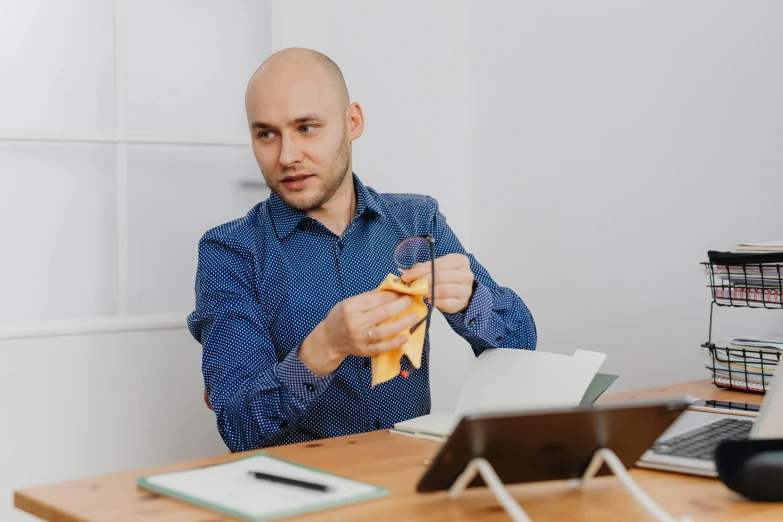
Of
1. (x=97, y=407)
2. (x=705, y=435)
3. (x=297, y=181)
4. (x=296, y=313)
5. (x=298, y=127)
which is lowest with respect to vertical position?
(x=97, y=407)

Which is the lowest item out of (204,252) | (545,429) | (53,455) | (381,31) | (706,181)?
(53,455)

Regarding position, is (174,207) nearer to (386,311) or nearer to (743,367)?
(386,311)

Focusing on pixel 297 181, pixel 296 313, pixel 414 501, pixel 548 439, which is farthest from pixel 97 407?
pixel 548 439

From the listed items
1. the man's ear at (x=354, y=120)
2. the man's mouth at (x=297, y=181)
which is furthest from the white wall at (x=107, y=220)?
the man's mouth at (x=297, y=181)

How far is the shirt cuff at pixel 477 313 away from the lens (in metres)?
1.64

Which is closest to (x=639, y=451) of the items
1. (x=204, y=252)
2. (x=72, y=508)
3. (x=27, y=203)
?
(x=72, y=508)

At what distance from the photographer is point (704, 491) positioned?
109 cm

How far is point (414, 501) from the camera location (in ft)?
3.39

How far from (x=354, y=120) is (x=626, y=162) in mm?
790

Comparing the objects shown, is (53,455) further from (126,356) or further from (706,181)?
(706,181)

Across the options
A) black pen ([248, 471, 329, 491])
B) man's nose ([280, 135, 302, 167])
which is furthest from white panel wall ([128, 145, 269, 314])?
black pen ([248, 471, 329, 491])

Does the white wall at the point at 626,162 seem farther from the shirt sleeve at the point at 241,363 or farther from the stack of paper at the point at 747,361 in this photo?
the shirt sleeve at the point at 241,363

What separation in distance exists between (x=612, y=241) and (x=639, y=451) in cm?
138

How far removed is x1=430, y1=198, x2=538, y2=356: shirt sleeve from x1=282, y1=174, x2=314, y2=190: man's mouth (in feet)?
1.19
